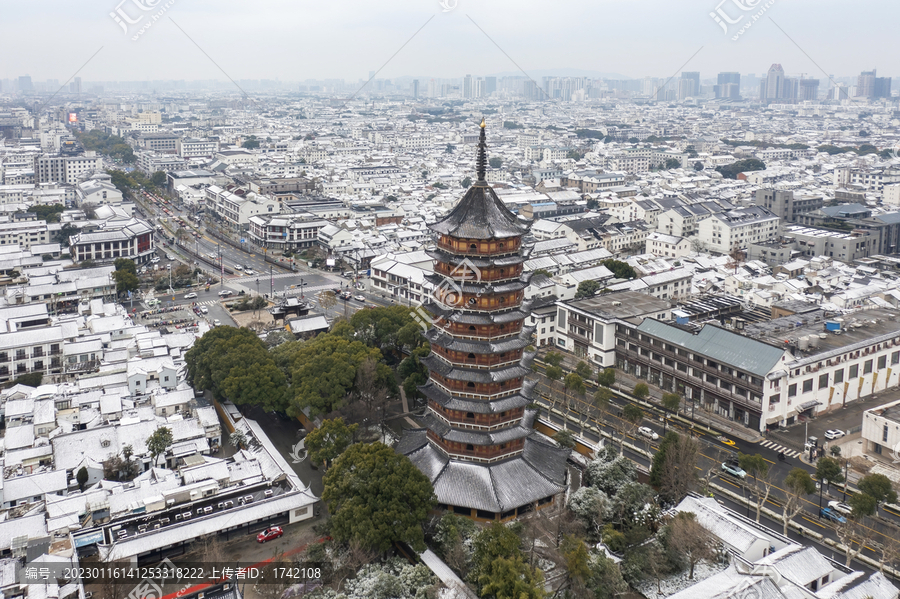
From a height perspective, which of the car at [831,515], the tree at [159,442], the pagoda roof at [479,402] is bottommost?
the car at [831,515]

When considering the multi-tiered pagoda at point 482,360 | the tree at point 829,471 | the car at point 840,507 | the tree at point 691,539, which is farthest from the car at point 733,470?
the multi-tiered pagoda at point 482,360

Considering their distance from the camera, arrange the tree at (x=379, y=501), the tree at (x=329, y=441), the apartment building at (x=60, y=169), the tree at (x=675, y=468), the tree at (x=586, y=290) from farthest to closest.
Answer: the apartment building at (x=60, y=169) < the tree at (x=586, y=290) < the tree at (x=329, y=441) < the tree at (x=675, y=468) < the tree at (x=379, y=501)

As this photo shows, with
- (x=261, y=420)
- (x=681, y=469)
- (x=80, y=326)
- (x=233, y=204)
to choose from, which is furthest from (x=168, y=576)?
(x=233, y=204)

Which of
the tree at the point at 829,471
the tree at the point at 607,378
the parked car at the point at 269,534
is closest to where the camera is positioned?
the parked car at the point at 269,534

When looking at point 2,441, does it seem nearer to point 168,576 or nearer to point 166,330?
point 168,576

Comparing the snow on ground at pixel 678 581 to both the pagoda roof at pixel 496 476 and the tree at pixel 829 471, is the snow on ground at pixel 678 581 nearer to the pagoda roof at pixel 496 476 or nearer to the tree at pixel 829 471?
the pagoda roof at pixel 496 476

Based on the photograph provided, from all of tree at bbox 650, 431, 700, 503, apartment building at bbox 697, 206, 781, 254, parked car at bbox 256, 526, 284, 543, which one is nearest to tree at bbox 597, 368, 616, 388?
tree at bbox 650, 431, 700, 503

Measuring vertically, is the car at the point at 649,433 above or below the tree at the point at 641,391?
below

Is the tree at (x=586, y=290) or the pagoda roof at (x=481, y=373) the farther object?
the tree at (x=586, y=290)
